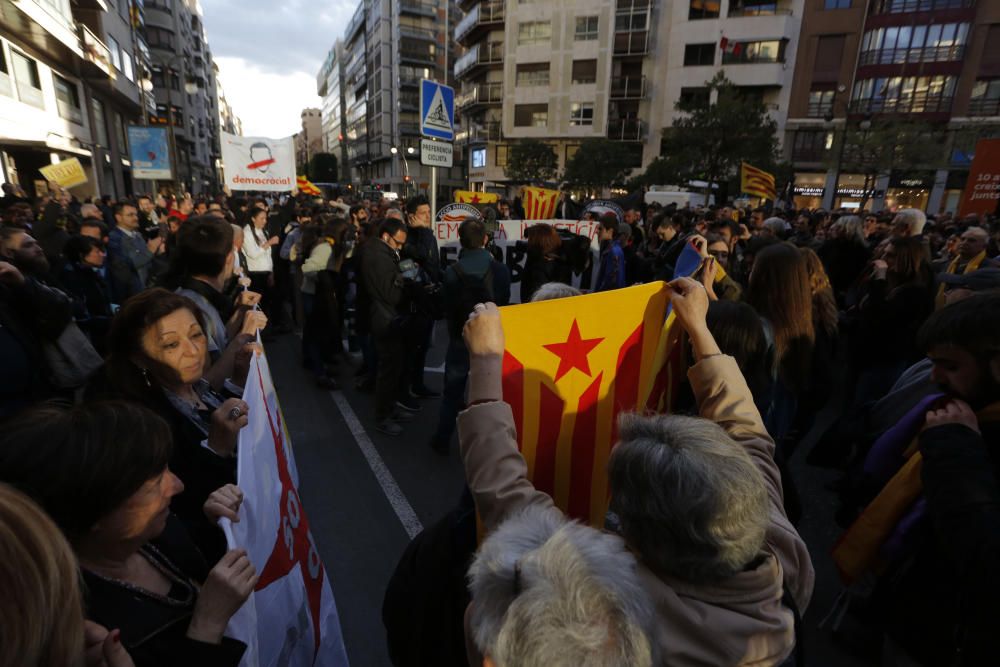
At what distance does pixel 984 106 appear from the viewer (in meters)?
30.6

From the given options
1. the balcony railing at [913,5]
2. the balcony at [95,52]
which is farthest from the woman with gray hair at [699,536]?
the balcony railing at [913,5]

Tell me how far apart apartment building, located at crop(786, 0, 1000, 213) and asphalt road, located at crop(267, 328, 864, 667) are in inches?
1292

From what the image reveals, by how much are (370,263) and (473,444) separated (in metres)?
3.37

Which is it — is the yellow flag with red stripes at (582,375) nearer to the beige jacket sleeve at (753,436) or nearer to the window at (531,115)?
the beige jacket sleeve at (753,436)

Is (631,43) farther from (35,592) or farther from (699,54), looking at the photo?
(35,592)

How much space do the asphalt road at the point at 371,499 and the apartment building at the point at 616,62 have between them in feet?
115

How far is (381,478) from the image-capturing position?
384 centimetres

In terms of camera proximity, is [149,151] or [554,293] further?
[149,151]

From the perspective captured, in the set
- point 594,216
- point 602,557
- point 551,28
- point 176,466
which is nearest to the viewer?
point 602,557

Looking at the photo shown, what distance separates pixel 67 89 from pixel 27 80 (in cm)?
466

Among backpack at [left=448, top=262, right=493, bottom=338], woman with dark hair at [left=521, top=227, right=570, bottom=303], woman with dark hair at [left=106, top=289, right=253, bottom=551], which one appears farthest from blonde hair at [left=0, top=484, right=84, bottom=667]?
woman with dark hair at [left=521, top=227, right=570, bottom=303]

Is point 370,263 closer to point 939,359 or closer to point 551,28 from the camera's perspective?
point 939,359

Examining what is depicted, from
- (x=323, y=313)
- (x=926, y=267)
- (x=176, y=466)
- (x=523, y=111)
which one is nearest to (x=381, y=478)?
(x=176, y=466)

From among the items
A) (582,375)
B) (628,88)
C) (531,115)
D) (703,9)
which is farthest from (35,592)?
(703,9)
